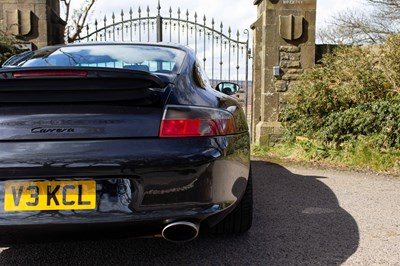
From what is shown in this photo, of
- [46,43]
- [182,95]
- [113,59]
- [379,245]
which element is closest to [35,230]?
[182,95]

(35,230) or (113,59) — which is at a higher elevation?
(113,59)

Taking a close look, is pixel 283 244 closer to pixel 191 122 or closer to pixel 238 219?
pixel 238 219

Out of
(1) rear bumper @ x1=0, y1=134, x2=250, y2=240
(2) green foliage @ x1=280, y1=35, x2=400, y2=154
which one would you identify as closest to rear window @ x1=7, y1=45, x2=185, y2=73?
(1) rear bumper @ x1=0, y1=134, x2=250, y2=240

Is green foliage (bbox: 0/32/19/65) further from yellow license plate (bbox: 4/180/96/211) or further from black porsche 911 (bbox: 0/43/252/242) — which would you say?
yellow license plate (bbox: 4/180/96/211)

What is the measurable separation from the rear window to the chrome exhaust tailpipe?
0.96m

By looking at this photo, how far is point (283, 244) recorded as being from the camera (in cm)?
283

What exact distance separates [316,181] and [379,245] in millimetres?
2137

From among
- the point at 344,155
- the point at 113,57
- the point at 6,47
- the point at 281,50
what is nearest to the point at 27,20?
the point at 6,47

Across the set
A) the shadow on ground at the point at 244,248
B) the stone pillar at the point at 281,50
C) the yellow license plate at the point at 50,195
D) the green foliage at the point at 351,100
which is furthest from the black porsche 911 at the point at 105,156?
the stone pillar at the point at 281,50

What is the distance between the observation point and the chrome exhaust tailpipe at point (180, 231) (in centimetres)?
204

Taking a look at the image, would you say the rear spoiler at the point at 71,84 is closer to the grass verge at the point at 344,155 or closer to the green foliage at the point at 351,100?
the grass verge at the point at 344,155

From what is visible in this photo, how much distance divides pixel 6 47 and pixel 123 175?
6434mm

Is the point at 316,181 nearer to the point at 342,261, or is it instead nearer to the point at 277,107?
the point at 342,261

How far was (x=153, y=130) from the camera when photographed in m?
2.02
